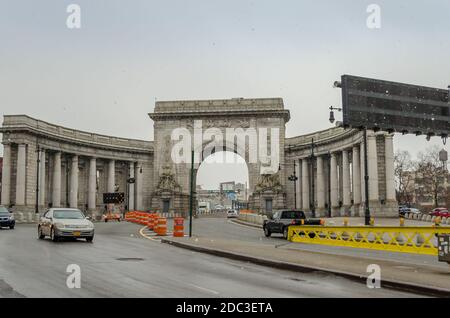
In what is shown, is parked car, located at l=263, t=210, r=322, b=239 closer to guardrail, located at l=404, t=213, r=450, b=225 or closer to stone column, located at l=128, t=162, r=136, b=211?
guardrail, located at l=404, t=213, r=450, b=225

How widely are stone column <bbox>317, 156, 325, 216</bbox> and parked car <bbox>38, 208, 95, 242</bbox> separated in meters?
60.0

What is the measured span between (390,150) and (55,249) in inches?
1856

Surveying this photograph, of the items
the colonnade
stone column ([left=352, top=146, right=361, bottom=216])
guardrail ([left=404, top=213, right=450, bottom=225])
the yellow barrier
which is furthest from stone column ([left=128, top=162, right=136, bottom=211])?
the yellow barrier

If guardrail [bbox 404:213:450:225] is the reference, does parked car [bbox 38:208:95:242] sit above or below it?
above

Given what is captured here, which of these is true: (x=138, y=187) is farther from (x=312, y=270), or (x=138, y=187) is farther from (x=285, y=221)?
(x=312, y=270)

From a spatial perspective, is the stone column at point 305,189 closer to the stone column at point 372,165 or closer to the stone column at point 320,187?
the stone column at point 320,187

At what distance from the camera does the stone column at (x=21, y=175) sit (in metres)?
68.6

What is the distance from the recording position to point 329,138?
256ft

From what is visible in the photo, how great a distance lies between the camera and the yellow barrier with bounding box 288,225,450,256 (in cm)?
2150

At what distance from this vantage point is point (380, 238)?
25141mm
